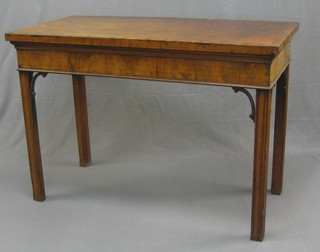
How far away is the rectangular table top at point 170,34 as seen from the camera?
2141 millimetres

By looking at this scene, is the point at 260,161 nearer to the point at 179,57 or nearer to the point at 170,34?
the point at 179,57

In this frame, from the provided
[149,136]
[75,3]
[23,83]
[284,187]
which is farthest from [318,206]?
[75,3]

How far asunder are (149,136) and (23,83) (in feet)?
3.48

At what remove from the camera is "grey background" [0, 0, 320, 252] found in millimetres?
2457

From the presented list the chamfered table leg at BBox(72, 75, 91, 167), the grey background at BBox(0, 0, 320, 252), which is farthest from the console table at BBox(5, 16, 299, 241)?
the chamfered table leg at BBox(72, 75, 91, 167)

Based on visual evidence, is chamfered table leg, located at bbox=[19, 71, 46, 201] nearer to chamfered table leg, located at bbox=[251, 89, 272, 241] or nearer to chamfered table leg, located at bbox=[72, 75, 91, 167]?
chamfered table leg, located at bbox=[72, 75, 91, 167]

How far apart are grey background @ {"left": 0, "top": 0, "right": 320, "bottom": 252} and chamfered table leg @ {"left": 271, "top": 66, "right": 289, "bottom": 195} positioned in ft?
0.28

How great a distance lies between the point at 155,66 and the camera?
2297 millimetres

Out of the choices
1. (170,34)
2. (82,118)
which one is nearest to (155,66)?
(170,34)

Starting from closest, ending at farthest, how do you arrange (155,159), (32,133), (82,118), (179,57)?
(179,57) → (32,133) → (82,118) → (155,159)

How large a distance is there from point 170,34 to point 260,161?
0.63 m

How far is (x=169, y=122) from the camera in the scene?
345 cm

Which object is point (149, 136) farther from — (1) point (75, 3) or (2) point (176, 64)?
(2) point (176, 64)

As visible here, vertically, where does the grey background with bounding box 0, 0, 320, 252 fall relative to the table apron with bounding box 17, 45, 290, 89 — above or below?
below
